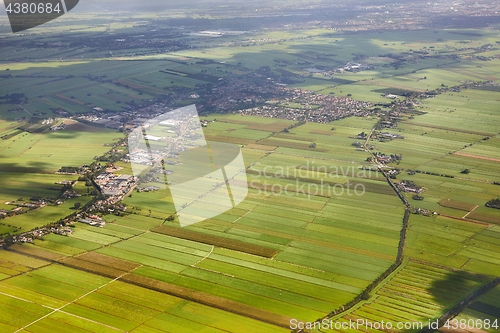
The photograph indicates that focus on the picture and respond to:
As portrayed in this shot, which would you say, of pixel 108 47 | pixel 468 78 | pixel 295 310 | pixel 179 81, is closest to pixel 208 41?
pixel 108 47

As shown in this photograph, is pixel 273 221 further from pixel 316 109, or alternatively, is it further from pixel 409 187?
pixel 316 109

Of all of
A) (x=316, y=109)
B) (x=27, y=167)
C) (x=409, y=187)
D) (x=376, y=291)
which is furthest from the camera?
(x=316, y=109)

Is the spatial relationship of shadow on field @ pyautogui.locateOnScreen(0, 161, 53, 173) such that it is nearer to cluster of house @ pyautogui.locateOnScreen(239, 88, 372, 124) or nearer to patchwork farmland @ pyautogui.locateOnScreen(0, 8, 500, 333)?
patchwork farmland @ pyautogui.locateOnScreen(0, 8, 500, 333)

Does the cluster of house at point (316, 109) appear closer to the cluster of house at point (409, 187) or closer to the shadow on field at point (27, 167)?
the cluster of house at point (409, 187)

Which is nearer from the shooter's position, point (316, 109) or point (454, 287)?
point (454, 287)

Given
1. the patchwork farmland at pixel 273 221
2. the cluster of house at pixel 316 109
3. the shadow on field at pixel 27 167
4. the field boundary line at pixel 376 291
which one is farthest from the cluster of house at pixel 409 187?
the shadow on field at pixel 27 167

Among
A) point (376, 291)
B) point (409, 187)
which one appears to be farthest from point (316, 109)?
point (376, 291)

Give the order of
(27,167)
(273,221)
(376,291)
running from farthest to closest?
(27,167) < (273,221) < (376,291)

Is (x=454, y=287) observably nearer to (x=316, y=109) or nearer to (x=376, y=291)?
(x=376, y=291)

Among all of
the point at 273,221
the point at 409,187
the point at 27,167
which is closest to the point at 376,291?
the point at 273,221

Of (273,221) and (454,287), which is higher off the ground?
(273,221)

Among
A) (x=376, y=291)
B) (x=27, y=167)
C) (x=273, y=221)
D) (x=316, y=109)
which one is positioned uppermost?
(x=27, y=167)

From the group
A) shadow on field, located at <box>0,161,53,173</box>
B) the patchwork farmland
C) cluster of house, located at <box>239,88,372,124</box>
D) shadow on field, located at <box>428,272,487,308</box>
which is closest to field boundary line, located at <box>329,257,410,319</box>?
the patchwork farmland
